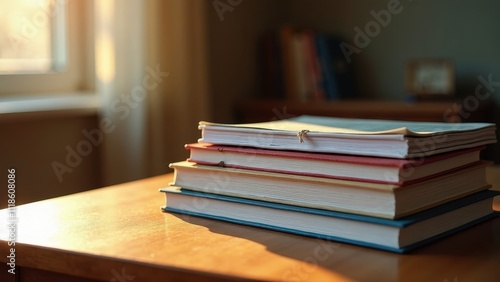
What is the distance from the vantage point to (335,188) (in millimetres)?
839

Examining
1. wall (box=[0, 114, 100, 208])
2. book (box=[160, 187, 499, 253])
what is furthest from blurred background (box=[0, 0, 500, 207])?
book (box=[160, 187, 499, 253])

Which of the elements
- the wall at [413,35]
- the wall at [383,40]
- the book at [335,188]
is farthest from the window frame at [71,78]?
the book at [335,188]

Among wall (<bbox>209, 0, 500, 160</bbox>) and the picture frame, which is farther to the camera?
wall (<bbox>209, 0, 500, 160</bbox>)

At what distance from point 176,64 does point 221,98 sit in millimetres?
410

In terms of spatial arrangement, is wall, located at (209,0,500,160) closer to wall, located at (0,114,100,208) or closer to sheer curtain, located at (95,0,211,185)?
sheer curtain, located at (95,0,211,185)

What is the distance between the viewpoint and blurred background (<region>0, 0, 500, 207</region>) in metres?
2.09

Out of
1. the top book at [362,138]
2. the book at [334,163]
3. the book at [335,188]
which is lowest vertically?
the book at [335,188]

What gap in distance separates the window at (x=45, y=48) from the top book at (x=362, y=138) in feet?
4.29

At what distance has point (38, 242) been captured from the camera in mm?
836

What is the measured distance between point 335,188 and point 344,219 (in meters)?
0.04

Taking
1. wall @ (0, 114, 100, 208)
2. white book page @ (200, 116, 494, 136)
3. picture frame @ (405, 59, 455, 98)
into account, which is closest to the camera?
white book page @ (200, 116, 494, 136)

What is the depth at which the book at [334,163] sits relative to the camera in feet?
2.60

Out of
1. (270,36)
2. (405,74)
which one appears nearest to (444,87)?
(405,74)

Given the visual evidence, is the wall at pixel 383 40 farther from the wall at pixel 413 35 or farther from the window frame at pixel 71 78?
the window frame at pixel 71 78
